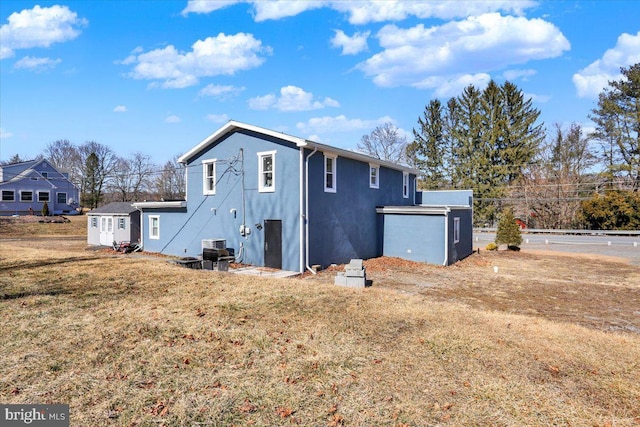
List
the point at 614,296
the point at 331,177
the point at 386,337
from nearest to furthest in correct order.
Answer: the point at 386,337
the point at 614,296
the point at 331,177

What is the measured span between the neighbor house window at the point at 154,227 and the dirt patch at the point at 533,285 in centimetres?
1040

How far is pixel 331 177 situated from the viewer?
14.3m

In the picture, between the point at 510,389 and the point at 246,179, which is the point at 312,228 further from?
the point at 510,389

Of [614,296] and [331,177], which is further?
[331,177]

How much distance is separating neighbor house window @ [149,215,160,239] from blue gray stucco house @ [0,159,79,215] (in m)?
26.2

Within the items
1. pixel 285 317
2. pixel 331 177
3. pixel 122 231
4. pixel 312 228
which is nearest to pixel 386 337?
pixel 285 317

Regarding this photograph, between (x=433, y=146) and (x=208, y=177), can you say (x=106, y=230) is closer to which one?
(x=208, y=177)

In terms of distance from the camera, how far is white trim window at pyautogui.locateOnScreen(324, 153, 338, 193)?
13.9 m

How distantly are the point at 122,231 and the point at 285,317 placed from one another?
18226mm

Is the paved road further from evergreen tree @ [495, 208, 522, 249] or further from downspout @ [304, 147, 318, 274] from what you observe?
downspout @ [304, 147, 318, 274]

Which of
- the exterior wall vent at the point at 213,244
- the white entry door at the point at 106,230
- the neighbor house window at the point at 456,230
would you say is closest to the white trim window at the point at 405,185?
the neighbor house window at the point at 456,230

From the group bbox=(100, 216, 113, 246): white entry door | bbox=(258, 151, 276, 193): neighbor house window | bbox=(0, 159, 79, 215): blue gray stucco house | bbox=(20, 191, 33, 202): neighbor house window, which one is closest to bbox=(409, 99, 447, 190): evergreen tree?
bbox=(258, 151, 276, 193): neighbor house window

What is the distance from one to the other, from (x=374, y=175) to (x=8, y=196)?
1540 inches

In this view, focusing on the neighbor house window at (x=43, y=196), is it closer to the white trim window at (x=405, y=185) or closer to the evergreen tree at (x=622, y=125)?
the white trim window at (x=405, y=185)
